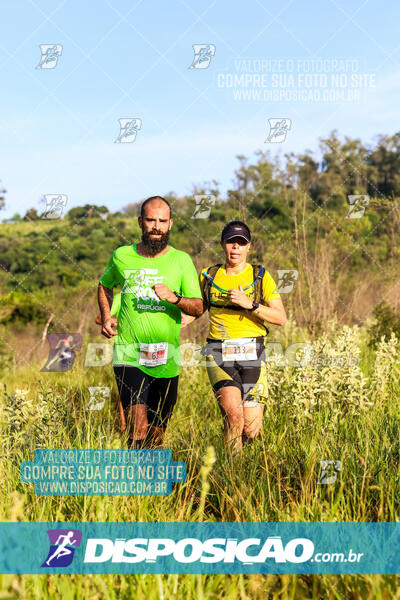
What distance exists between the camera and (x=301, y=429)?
3578 mm

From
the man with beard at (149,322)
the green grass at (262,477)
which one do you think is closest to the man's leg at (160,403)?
the man with beard at (149,322)

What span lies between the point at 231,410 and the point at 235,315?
692 millimetres

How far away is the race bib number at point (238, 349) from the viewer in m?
3.76

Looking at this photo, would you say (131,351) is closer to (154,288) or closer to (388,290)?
(154,288)

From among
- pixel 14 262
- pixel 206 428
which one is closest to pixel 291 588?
pixel 206 428

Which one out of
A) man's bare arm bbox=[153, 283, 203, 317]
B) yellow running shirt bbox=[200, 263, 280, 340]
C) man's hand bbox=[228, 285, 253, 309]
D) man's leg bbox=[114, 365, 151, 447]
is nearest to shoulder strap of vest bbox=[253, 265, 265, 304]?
yellow running shirt bbox=[200, 263, 280, 340]

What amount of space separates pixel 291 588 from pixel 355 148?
30273 millimetres

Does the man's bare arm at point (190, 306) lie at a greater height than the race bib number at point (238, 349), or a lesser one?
greater

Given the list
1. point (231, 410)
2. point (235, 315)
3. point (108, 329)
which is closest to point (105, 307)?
point (108, 329)

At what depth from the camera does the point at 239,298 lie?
3537 millimetres

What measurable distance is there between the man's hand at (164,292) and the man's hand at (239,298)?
408mm

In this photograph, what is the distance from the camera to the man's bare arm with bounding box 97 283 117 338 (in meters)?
3.76

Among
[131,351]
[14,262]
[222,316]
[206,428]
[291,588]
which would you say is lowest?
[291,588]

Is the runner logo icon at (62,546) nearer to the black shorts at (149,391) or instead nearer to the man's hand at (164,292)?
the black shorts at (149,391)
